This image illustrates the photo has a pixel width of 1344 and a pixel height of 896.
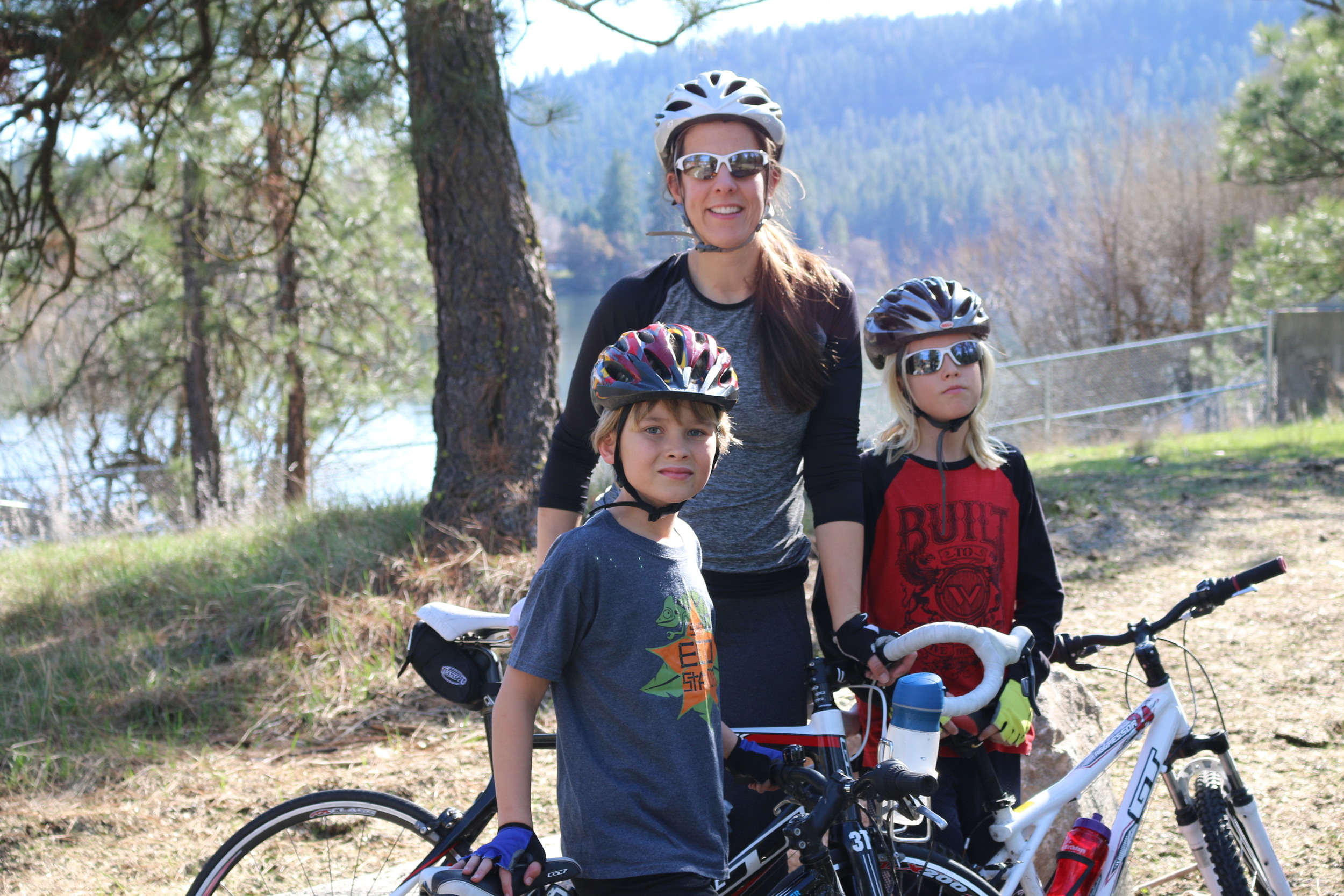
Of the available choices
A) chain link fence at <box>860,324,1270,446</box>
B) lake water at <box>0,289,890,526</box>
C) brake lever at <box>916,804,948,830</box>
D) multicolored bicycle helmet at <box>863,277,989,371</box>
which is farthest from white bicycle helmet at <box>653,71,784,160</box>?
chain link fence at <box>860,324,1270,446</box>

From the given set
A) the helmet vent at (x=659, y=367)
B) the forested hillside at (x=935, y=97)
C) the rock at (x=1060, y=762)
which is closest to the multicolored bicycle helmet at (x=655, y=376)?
the helmet vent at (x=659, y=367)

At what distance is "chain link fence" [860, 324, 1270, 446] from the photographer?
51.6 ft

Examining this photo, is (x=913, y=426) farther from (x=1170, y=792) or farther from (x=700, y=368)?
(x=1170, y=792)

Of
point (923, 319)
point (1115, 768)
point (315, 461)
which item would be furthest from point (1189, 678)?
point (315, 461)

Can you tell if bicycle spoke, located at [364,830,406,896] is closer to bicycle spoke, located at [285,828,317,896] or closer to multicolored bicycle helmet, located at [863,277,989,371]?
bicycle spoke, located at [285,828,317,896]

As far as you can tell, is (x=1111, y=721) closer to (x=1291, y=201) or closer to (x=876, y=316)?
(x=876, y=316)

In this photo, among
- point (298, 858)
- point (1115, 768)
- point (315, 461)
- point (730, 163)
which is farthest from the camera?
point (315, 461)

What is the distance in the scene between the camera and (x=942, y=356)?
272 cm

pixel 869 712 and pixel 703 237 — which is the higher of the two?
pixel 703 237

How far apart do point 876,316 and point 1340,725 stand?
2939 millimetres

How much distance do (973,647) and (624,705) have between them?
742 millimetres

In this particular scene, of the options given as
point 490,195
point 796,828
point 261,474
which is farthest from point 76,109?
point 796,828

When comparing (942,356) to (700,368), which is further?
(942,356)

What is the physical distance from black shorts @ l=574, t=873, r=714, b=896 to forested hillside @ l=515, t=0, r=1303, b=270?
39836 mm
